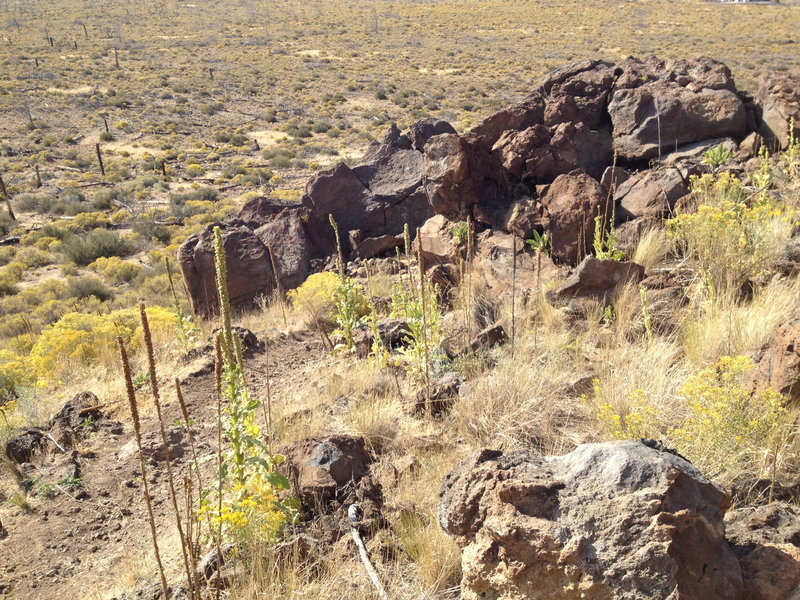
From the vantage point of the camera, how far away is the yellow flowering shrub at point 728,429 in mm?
3016

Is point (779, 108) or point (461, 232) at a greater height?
point (779, 108)

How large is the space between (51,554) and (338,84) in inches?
1605

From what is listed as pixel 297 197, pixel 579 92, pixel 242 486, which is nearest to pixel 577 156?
pixel 579 92

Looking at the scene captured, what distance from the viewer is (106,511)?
4.39 m

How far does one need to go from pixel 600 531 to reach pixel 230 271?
8.46 metres

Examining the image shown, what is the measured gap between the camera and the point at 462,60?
155ft

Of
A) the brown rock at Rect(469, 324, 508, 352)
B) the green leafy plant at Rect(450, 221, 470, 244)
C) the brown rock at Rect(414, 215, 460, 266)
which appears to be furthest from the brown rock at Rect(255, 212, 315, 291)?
the brown rock at Rect(469, 324, 508, 352)

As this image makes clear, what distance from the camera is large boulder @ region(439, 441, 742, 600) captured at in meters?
2.11

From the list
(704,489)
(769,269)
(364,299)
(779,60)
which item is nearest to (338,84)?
(779,60)

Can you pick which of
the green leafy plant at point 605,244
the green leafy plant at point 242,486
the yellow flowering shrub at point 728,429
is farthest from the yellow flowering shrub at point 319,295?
the yellow flowering shrub at point 728,429

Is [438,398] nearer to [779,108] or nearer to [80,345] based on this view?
[80,345]

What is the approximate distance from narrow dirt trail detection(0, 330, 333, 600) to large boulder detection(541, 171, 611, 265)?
2966 mm

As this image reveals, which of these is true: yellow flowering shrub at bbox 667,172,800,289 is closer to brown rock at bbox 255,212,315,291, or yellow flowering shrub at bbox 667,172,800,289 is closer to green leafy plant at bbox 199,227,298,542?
green leafy plant at bbox 199,227,298,542

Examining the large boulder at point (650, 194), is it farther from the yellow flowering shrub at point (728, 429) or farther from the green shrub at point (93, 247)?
the green shrub at point (93, 247)
